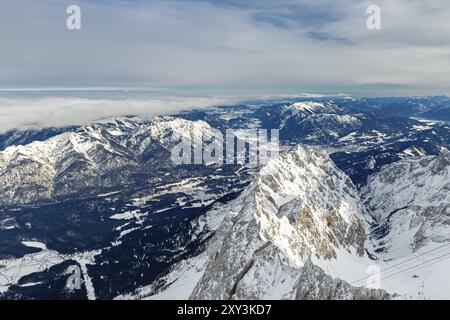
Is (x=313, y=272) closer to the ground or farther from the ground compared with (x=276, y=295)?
farther from the ground
